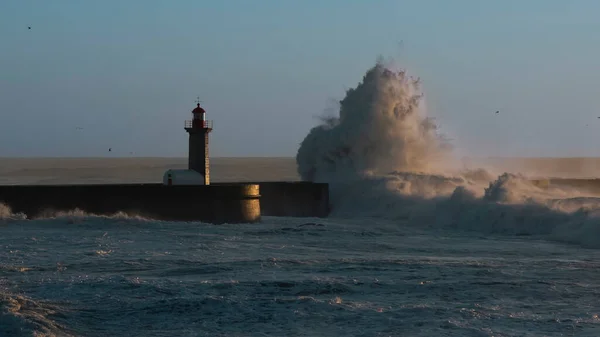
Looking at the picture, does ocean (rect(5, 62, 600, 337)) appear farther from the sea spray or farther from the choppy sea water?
the sea spray

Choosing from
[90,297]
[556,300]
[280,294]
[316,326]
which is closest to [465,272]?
[556,300]

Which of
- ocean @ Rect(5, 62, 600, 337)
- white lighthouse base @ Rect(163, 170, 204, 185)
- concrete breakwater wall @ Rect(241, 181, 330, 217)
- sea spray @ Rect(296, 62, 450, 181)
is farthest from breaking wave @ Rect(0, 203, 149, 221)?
sea spray @ Rect(296, 62, 450, 181)

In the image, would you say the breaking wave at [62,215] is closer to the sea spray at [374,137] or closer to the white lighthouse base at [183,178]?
the white lighthouse base at [183,178]

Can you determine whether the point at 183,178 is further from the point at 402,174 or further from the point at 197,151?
the point at 402,174

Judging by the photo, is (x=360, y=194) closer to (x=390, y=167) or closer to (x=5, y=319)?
(x=390, y=167)

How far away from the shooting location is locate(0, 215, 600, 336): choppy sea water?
8.50 meters

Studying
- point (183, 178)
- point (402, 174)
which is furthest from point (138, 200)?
point (402, 174)

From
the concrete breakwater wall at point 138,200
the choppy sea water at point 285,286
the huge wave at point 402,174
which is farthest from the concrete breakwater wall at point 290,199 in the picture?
the choppy sea water at point 285,286

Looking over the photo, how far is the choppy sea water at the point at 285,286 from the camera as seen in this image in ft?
27.9

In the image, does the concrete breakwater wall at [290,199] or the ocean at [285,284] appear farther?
the concrete breakwater wall at [290,199]

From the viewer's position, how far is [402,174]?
25609 mm

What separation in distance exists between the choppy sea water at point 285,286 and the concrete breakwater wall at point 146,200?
61.4 inches

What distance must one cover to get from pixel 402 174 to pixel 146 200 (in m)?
9.39

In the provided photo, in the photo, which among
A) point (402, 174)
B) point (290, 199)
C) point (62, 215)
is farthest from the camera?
point (402, 174)
